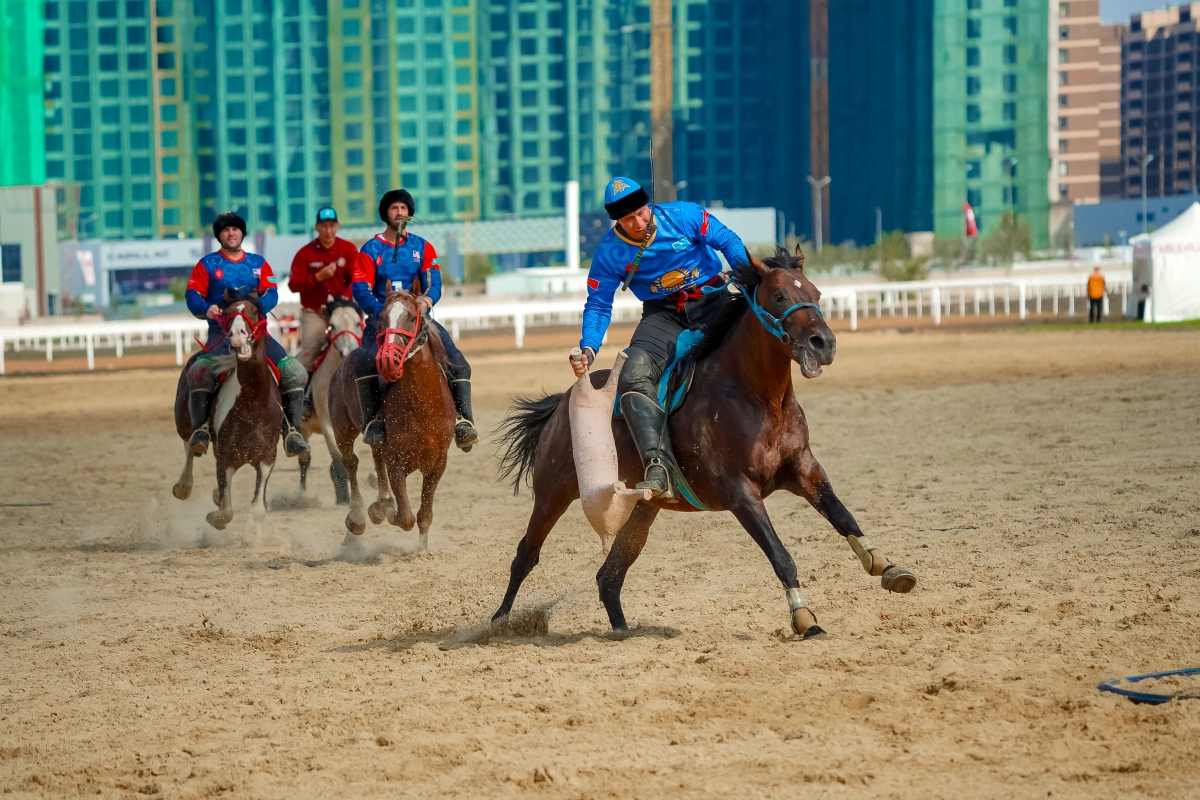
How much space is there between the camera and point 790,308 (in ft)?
21.7

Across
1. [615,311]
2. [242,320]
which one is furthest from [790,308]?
[615,311]

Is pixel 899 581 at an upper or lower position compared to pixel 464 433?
lower

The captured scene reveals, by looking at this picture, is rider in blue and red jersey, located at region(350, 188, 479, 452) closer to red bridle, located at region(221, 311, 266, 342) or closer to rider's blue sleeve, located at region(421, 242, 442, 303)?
rider's blue sleeve, located at region(421, 242, 442, 303)

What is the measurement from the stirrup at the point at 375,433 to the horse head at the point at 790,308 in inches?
161

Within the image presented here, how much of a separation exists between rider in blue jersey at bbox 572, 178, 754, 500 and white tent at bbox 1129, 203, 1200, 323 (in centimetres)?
2592

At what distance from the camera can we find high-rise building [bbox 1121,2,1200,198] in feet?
450

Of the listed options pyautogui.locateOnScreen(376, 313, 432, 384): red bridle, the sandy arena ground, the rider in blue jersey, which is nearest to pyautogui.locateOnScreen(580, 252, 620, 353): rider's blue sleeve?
the rider in blue jersey

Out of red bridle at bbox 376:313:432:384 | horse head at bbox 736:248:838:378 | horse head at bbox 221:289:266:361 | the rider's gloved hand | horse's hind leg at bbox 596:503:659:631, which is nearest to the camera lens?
horse head at bbox 736:248:838:378

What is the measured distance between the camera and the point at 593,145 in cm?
10988

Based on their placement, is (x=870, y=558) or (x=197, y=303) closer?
(x=870, y=558)

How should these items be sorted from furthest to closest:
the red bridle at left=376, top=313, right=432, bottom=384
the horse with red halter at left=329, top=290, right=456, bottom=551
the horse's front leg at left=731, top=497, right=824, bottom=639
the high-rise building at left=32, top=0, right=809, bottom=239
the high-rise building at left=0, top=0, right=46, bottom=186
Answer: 1. the high-rise building at left=32, top=0, right=809, bottom=239
2. the high-rise building at left=0, top=0, right=46, bottom=186
3. the horse with red halter at left=329, top=290, right=456, bottom=551
4. the red bridle at left=376, top=313, right=432, bottom=384
5. the horse's front leg at left=731, top=497, right=824, bottom=639

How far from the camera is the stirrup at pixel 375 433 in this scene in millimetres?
10219

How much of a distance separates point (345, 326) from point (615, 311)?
27.2 m

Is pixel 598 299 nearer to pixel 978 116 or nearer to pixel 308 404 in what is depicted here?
pixel 308 404
